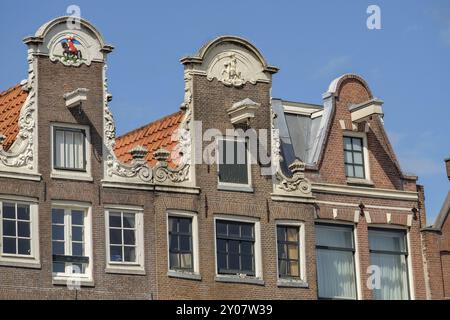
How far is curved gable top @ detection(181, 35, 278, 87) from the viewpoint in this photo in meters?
62.1

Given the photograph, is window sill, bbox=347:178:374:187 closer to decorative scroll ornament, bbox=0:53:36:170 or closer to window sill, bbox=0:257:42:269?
decorative scroll ornament, bbox=0:53:36:170

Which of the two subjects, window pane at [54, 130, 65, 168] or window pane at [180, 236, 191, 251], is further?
window pane at [180, 236, 191, 251]

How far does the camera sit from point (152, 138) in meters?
63.9

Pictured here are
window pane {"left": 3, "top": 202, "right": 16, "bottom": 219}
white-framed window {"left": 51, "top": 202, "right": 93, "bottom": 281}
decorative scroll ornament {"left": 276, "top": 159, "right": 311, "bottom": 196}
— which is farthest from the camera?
decorative scroll ornament {"left": 276, "top": 159, "right": 311, "bottom": 196}

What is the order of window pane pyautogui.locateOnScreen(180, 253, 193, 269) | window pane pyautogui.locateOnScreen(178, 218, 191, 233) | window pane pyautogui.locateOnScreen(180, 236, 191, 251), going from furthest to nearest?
1. window pane pyautogui.locateOnScreen(178, 218, 191, 233)
2. window pane pyautogui.locateOnScreen(180, 236, 191, 251)
3. window pane pyautogui.locateOnScreen(180, 253, 193, 269)

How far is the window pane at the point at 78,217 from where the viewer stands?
193 ft

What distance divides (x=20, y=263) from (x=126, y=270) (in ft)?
11.0

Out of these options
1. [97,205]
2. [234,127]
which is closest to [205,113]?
[234,127]

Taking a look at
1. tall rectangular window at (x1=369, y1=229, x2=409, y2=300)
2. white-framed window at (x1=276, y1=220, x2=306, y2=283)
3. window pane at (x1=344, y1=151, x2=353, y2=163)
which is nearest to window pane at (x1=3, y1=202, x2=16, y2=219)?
white-framed window at (x1=276, y1=220, x2=306, y2=283)

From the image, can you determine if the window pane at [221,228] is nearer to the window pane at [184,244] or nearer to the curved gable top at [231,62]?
the window pane at [184,244]

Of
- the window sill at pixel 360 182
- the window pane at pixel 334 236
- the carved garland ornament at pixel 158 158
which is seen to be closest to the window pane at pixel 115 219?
the carved garland ornament at pixel 158 158

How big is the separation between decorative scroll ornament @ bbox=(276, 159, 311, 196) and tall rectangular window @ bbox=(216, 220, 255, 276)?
1760 millimetres

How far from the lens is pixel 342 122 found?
2542 inches

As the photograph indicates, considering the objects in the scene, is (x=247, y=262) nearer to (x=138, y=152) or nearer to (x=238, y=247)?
(x=238, y=247)
